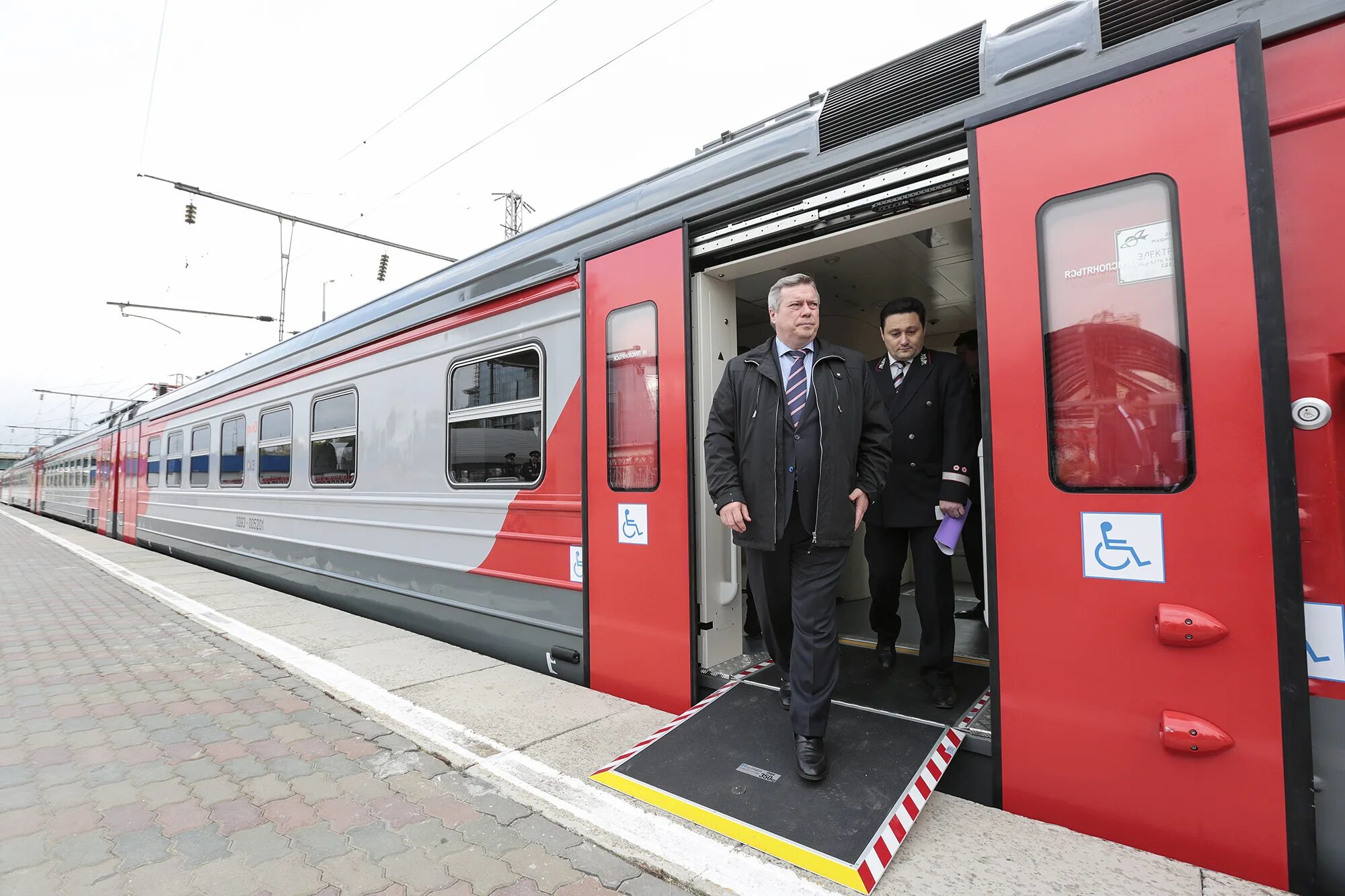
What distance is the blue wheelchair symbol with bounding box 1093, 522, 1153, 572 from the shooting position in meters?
1.87

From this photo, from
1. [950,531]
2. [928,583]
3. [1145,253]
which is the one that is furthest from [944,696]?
[1145,253]

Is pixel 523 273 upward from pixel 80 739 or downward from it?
upward

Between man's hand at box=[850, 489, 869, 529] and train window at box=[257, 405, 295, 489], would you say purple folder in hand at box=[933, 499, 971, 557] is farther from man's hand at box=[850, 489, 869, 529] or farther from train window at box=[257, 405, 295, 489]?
train window at box=[257, 405, 295, 489]

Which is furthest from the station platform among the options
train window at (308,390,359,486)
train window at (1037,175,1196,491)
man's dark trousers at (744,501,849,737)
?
train window at (308,390,359,486)

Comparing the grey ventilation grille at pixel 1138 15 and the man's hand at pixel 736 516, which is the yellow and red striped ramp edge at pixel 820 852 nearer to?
the man's hand at pixel 736 516

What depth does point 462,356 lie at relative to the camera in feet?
14.5

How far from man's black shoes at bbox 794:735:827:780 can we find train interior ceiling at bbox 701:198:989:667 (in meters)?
0.88

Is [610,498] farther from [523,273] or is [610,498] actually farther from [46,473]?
[46,473]

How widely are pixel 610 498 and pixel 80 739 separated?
2.69m

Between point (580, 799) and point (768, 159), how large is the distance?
105 inches

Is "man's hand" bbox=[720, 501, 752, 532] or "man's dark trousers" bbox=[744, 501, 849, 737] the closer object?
"man's dark trousers" bbox=[744, 501, 849, 737]

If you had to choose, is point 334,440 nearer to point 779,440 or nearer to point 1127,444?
point 779,440

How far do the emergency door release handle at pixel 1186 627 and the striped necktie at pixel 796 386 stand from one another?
49.4 inches

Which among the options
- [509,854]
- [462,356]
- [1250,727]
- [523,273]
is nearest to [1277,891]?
[1250,727]
